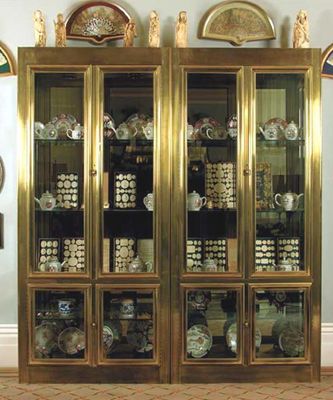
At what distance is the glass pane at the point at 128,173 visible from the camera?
3.74 meters

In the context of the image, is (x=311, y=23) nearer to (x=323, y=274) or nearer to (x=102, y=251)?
(x=323, y=274)

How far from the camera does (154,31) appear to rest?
12.5ft

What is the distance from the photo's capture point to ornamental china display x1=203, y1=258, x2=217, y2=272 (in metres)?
3.78

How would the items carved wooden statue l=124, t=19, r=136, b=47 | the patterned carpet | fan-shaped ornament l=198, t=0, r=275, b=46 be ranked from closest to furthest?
the patterned carpet
carved wooden statue l=124, t=19, r=136, b=47
fan-shaped ornament l=198, t=0, r=275, b=46

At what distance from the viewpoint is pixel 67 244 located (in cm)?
377

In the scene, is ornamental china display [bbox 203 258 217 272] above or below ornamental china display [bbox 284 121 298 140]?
below

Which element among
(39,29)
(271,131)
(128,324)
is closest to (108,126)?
(39,29)

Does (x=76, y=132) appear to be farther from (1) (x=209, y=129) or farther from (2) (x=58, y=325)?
(2) (x=58, y=325)

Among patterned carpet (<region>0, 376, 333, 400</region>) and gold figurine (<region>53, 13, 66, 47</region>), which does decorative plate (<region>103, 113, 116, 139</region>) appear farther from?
patterned carpet (<region>0, 376, 333, 400</region>)

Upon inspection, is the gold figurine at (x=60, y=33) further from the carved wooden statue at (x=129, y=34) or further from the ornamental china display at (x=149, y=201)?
the ornamental china display at (x=149, y=201)

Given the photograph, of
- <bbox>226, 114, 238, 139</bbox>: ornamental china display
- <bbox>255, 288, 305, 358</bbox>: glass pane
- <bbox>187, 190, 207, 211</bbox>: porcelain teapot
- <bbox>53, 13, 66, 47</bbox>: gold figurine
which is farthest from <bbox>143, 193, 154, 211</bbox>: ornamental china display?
<bbox>53, 13, 66, 47</bbox>: gold figurine

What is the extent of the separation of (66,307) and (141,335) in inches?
19.9

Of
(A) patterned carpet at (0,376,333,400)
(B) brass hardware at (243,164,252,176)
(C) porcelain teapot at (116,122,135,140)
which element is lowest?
(A) patterned carpet at (0,376,333,400)

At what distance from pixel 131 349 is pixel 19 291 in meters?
0.79
